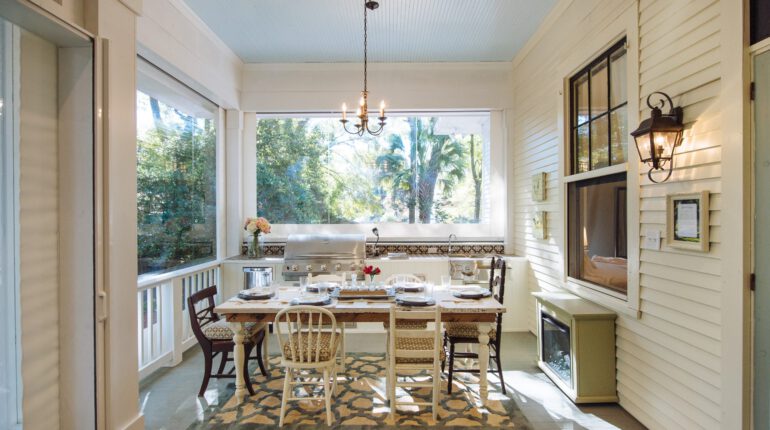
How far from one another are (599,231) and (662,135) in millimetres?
1102

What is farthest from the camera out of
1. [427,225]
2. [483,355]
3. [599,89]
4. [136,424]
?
[427,225]

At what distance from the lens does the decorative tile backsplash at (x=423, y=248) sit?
5.13 meters

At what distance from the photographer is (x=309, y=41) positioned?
14.6 feet

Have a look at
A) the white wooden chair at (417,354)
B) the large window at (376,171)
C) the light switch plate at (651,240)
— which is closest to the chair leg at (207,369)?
the white wooden chair at (417,354)

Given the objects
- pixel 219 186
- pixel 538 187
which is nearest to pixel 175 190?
pixel 219 186

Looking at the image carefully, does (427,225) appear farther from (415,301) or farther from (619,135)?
(619,135)

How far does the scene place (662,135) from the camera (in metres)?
2.23

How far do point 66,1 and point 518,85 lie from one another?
14.4 ft

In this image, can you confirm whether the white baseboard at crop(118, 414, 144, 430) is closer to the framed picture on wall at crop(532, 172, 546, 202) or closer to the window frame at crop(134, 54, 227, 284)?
the window frame at crop(134, 54, 227, 284)

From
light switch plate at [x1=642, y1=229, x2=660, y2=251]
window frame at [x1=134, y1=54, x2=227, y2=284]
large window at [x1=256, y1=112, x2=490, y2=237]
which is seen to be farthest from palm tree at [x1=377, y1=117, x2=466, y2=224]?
light switch plate at [x1=642, y1=229, x2=660, y2=251]

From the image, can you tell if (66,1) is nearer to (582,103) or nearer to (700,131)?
(700,131)

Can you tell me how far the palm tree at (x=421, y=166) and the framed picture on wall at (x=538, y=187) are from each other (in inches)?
A: 47.8

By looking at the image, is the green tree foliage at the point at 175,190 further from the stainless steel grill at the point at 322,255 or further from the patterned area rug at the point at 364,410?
the patterned area rug at the point at 364,410

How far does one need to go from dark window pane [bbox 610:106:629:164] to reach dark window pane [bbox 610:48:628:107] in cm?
8
